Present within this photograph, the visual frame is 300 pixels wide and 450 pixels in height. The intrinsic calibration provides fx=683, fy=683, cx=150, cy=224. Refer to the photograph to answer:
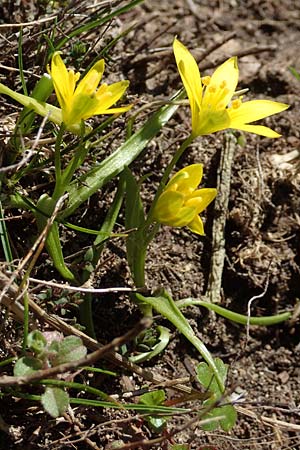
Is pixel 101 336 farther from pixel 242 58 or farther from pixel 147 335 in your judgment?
pixel 242 58

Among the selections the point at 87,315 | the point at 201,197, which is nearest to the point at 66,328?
the point at 87,315

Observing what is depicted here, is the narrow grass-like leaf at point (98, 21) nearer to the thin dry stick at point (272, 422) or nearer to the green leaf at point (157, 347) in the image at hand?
the green leaf at point (157, 347)

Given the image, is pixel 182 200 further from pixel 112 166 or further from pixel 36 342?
pixel 36 342

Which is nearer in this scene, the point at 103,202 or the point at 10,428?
the point at 10,428

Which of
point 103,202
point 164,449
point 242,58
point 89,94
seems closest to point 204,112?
point 89,94

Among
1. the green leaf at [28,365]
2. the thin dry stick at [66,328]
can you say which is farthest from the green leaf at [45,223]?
the green leaf at [28,365]

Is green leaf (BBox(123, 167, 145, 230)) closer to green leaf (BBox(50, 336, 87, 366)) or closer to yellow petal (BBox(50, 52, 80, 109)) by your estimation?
yellow petal (BBox(50, 52, 80, 109))
